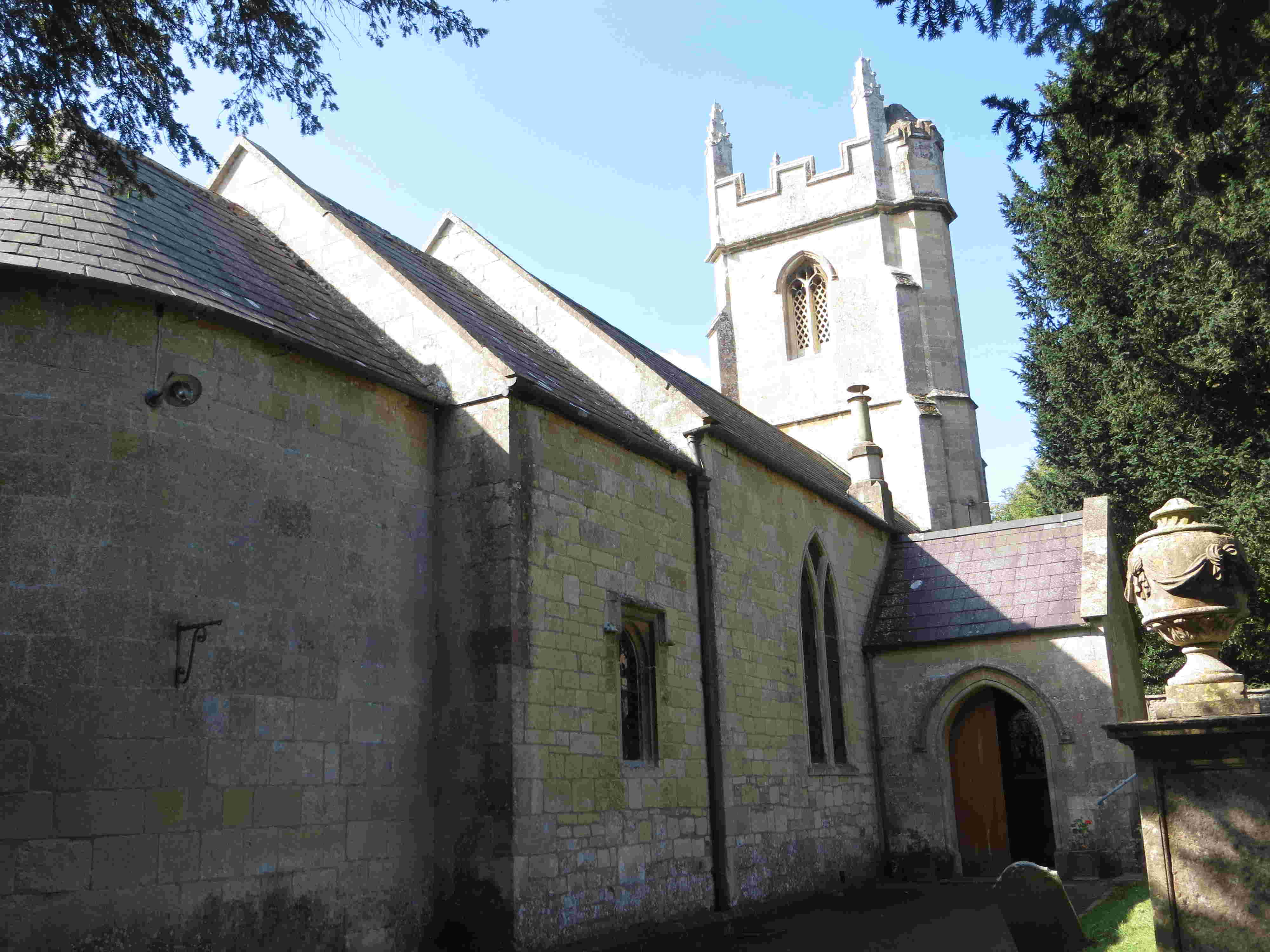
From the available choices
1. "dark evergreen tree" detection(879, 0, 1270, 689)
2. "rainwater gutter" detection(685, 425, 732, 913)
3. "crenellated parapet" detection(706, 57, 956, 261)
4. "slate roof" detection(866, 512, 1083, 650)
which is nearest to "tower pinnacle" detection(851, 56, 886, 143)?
"crenellated parapet" detection(706, 57, 956, 261)

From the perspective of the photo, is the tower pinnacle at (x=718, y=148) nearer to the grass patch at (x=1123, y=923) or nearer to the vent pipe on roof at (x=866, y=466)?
the vent pipe on roof at (x=866, y=466)

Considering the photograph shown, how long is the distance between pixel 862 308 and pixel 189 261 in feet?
66.6

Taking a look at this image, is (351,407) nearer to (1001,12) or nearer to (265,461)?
(265,461)

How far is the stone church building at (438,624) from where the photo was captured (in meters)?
7.58

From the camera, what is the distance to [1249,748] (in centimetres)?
693

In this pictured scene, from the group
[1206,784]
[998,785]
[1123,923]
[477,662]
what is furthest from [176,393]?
[998,785]

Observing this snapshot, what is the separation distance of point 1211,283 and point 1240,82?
534 inches

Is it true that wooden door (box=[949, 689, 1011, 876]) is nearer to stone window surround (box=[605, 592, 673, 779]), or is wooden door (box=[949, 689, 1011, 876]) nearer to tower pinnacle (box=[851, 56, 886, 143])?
stone window surround (box=[605, 592, 673, 779])

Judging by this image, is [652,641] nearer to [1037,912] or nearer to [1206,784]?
[1037,912]

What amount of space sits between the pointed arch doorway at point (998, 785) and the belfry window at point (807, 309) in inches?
503

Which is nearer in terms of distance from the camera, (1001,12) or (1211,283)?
(1001,12)

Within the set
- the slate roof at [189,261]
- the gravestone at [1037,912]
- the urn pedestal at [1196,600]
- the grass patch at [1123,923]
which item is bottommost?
the grass patch at [1123,923]

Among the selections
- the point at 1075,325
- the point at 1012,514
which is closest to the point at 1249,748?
the point at 1075,325

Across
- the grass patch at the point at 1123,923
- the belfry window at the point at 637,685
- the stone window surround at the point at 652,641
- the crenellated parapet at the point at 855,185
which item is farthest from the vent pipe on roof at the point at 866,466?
the belfry window at the point at 637,685
